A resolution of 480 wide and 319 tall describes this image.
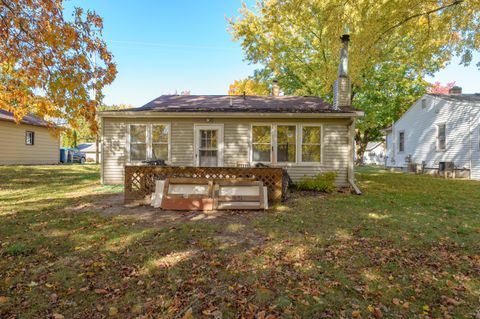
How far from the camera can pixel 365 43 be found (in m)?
9.95

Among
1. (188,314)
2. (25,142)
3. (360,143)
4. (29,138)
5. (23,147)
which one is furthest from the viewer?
(360,143)

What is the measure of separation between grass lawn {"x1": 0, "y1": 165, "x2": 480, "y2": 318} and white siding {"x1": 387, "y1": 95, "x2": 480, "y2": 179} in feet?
34.9

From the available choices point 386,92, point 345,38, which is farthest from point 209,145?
point 386,92

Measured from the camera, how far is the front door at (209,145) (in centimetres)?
1002

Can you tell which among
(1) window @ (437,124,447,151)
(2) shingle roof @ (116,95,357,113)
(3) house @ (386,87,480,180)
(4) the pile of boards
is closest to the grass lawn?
(4) the pile of boards

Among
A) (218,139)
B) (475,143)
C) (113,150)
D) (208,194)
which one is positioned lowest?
(208,194)

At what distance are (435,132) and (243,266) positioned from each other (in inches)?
680

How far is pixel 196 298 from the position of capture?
268 cm

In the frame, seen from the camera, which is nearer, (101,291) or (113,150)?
(101,291)

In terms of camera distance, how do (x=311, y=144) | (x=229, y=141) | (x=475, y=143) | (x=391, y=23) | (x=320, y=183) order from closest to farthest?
1. (x=320, y=183)
2. (x=391, y=23)
3. (x=311, y=144)
4. (x=229, y=141)
5. (x=475, y=143)

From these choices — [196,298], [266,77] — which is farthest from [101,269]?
[266,77]

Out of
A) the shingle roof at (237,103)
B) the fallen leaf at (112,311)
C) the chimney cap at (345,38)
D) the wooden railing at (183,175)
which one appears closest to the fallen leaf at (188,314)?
the fallen leaf at (112,311)

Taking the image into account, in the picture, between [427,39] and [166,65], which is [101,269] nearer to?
[427,39]

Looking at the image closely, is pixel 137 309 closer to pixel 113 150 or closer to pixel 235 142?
pixel 235 142
